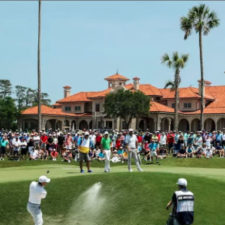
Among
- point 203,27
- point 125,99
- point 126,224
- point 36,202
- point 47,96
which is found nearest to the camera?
point 36,202

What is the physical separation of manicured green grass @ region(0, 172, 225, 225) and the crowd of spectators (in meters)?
10.9

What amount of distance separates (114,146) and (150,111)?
42766mm

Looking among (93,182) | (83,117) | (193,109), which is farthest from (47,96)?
(93,182)

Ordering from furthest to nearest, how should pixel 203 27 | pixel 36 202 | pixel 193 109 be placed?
pixel 193 109 < pixel 203 27 < pixel 36 202

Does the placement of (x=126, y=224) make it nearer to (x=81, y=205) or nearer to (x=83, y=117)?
(x=81, y=205)

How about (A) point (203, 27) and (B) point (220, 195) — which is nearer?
(B) point (220, 195)

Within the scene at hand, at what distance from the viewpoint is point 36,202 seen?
1208cm

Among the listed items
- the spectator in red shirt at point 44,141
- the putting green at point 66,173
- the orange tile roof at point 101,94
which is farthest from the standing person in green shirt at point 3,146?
the orange tile roof at point 101,94

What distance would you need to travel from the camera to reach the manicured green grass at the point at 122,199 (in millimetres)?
15477

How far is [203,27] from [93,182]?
106 ft

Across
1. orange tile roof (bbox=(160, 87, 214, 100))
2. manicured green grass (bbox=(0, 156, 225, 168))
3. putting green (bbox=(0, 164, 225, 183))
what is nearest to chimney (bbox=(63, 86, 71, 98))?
orange tile roof (bbox=(160, 87, 214, 100))

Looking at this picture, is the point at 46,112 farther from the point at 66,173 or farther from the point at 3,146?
the point at 66,173

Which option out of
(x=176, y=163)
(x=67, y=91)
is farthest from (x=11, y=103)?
(x=176, y=163)

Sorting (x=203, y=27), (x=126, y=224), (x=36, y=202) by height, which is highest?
(x=203, y=27)
